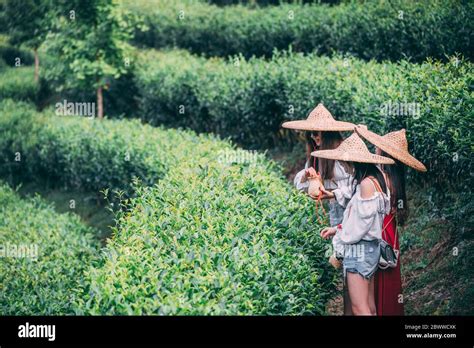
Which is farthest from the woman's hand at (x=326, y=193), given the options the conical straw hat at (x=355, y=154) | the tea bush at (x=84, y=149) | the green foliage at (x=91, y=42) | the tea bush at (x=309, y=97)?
the green foliage at (x=91, y=42)

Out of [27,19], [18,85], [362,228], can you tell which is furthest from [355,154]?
[18,85]

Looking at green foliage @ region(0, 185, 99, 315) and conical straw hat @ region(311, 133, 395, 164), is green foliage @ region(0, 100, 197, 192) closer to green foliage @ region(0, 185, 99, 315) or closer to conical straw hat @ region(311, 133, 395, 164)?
green foliage @ region(0, 185, 99, 315)

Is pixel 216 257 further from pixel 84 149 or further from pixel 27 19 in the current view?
pixel 27 19

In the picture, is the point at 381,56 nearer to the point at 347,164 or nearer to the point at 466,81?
the point at 466,81

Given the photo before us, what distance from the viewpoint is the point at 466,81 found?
931 centimetres

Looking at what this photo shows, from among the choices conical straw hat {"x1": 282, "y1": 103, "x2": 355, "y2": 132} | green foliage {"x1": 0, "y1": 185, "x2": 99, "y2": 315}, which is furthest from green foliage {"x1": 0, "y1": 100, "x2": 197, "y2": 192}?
conical straw hat {"x1": 282, "y1": 103, "x2": 355, "y2": 132}

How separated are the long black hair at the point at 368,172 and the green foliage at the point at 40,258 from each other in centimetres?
314

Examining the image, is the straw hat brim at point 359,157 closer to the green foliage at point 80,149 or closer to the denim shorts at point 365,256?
the denim shorts at point 365,256

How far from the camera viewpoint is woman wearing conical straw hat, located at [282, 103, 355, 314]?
7.18 m

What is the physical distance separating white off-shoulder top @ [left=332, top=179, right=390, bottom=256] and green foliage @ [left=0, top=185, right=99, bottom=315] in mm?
2918

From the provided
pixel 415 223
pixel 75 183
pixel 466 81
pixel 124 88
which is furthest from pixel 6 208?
pixel 466 81

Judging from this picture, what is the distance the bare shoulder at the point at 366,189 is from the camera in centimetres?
649

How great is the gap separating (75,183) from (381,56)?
634 centimetres
